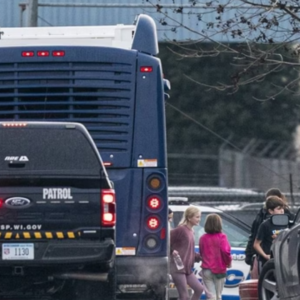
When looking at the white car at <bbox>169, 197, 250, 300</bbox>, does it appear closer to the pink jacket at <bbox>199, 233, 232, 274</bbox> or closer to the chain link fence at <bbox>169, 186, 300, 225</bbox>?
the pink jacket at <bbox>199, 233, 232, 274</bbox>

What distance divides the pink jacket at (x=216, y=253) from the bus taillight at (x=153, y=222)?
376 cm

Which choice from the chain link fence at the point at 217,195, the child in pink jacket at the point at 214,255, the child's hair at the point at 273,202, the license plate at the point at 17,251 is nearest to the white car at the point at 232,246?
the child in pink jacket at the point at 214,255

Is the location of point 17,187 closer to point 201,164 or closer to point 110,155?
point 110,155

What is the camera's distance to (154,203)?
32.6ft

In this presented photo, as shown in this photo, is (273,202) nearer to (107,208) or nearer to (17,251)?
(107,208)

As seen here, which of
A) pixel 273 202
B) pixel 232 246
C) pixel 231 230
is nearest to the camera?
pixel 273 202

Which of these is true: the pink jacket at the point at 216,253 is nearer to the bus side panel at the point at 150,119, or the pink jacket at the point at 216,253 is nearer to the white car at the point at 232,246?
the white car at the point at 232,246

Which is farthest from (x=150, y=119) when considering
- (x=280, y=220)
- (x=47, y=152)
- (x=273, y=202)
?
(x=273, y=202)

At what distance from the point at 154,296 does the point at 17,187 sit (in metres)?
2.32

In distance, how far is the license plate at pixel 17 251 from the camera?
855 centimetres

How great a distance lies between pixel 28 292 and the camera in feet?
30.6

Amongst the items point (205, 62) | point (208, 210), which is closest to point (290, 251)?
point (208, 210)

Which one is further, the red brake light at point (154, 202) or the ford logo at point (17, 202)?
the red brake light at point (154, 202)

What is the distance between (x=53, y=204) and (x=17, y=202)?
0.33 meters
